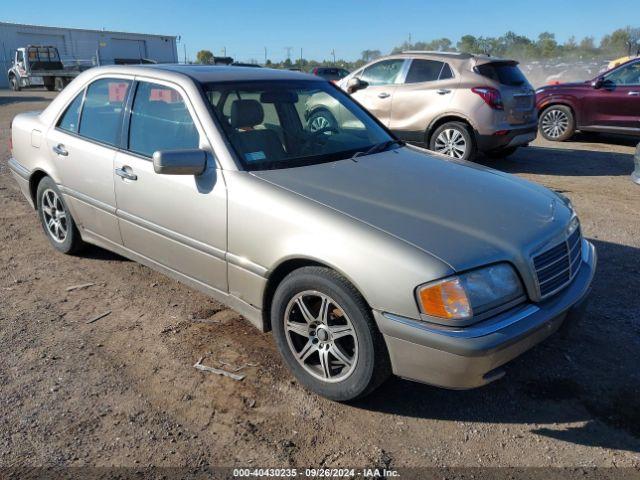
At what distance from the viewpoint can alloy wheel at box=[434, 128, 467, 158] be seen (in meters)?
8.16

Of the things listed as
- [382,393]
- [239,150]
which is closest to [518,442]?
[382,393]

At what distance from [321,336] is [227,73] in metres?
2.05

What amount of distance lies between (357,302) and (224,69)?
7.44 ft

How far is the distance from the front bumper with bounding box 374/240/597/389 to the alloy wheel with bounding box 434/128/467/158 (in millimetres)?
5904

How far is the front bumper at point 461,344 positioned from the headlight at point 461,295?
0.07 metres

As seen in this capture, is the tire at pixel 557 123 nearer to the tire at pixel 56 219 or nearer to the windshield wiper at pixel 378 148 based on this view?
the windshield wiper at pixel 378 148

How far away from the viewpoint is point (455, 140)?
8211 millimetres

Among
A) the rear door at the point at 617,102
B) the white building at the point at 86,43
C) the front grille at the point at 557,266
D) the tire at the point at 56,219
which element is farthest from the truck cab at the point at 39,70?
the front grille at the point at 557,266

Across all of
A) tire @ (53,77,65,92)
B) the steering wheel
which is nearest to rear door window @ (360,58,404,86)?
the steering wheel

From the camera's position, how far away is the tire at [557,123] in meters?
11.0

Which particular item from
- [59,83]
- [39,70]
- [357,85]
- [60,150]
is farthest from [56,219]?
[39,70]

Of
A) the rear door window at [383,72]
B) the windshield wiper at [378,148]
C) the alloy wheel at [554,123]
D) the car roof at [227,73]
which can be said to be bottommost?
the alloy wheel at [554,123]

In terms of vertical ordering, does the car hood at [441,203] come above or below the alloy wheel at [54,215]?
above

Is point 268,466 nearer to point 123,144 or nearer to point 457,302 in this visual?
point 457,302
